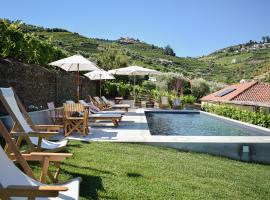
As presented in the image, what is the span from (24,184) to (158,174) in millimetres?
3150

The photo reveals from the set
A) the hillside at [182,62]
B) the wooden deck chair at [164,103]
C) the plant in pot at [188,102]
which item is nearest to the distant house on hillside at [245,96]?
the plant in pot at [188,102]

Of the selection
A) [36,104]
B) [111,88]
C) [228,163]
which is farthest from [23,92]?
[111,88]

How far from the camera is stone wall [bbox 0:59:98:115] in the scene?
1015cm

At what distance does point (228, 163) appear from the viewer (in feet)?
25.5

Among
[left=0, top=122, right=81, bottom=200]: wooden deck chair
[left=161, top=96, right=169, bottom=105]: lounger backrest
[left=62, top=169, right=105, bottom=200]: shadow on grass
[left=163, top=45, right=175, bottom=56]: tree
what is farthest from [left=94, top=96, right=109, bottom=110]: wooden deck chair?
[left=163, top=45, right=175, bottom=56]: tree

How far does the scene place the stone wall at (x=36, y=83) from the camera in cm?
1015

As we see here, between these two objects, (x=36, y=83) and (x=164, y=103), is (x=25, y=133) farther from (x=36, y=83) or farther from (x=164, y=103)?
(x=164, y=103)

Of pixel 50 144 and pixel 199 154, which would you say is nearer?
pixel 50 144

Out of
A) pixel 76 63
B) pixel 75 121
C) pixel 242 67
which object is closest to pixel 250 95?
pixel 76 63

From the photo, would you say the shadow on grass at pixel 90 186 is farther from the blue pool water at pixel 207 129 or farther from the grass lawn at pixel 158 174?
the blue pool water at pixel 207 129

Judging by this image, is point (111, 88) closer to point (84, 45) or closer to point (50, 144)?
point (50, 144)

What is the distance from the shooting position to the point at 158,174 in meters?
6.04

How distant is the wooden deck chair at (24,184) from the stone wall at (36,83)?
5.87 m

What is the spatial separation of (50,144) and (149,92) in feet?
83.9
